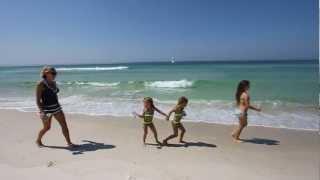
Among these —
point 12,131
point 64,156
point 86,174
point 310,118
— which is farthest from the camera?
point 310,118

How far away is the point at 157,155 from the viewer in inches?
254

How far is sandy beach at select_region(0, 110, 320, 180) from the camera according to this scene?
539 centimetres

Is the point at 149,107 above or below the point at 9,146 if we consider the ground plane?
above

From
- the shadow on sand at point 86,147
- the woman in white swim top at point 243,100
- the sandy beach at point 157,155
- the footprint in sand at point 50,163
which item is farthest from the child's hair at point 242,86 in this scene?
the footprint in sand at point 50,163

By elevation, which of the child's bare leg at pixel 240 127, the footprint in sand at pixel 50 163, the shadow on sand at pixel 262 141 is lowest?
→ the shadow on sand at pixel 262 141

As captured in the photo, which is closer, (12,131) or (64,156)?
(64,156)

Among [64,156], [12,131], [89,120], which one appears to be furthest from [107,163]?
[89,120]

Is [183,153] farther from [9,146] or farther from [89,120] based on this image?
[89,120]

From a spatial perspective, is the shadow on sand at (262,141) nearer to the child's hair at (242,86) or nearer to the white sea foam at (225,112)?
the child's hair at (242,86)

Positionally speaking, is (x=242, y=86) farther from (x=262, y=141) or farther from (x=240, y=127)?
(x=262, y=141)

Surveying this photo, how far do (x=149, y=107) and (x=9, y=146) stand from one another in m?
3.00

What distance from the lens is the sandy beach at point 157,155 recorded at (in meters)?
5.39

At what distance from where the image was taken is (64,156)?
21.1ft

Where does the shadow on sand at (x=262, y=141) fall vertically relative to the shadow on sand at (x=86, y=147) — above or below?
below
